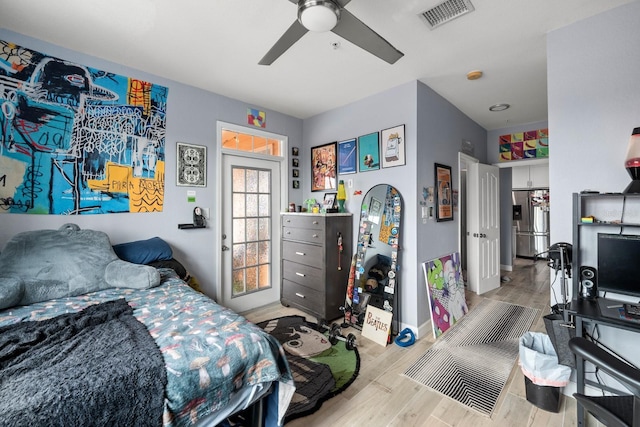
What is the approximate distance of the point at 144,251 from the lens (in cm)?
242

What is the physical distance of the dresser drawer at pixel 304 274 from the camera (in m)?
3.12

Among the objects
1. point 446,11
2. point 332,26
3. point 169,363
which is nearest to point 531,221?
point 446,11

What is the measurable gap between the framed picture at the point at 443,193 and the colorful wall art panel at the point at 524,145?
1860 mm

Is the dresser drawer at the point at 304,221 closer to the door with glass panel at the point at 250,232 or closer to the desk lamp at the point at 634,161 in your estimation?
the door with glass panel at the point at 250,232

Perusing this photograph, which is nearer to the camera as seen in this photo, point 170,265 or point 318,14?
point 318,14

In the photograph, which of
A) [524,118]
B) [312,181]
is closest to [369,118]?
[312,181]

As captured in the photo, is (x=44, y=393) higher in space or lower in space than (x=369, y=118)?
lower

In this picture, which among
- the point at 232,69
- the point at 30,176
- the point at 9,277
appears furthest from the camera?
the point at 232,69

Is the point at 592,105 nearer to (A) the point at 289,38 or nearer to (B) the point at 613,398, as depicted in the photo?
(B) the point at 613,398

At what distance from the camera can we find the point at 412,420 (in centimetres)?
169

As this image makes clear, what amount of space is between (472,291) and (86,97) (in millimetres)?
5095

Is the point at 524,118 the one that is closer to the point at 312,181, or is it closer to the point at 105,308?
the point at 312,181

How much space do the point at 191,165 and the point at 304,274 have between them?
5.85 feet

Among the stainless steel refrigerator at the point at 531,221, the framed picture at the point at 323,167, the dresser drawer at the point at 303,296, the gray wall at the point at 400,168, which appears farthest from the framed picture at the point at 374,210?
the stainless steel refrigerator at the point at 531,221
